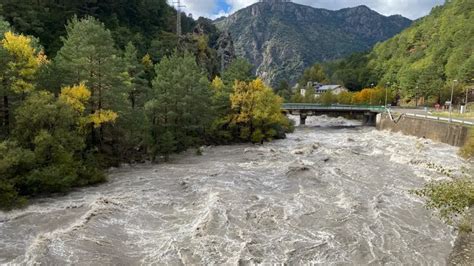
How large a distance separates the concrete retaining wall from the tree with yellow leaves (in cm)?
4333

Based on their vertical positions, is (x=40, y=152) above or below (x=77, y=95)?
below

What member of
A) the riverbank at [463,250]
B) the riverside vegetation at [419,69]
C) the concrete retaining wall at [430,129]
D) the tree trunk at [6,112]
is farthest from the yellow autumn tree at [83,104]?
the concrete retaining wall at [430,129]

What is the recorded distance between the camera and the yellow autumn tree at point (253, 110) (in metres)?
47.4

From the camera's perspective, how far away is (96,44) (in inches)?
1099

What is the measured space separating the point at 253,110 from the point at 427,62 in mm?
88167

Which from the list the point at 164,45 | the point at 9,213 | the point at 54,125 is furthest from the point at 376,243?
the point at 164,45

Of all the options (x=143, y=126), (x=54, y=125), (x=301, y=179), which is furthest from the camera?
(x=143, y=126)

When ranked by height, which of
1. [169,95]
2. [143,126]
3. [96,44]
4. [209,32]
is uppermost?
[209,32]

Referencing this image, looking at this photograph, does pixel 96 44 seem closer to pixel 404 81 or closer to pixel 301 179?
pixel 301 179

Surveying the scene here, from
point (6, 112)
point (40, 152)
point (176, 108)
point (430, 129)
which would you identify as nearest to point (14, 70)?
point (6, 112)

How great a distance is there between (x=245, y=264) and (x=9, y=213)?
12.4m

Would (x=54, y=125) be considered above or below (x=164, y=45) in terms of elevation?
below

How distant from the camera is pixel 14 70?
23.5m

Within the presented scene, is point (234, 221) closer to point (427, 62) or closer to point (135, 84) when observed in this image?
point (135, 84)
